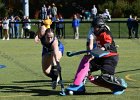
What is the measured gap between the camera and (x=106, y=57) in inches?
427

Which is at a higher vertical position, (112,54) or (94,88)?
(112,54)

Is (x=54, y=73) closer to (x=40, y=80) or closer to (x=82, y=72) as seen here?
(x=82, y=72)

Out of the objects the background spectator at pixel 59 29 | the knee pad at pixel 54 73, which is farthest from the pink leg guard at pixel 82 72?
the background spectator at pixel 59 29

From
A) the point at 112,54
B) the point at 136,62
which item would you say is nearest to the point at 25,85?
the point at 112,54

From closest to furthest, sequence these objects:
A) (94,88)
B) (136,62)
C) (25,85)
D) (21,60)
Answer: (94,88) < (25,85) < (136,62) < (21,60)

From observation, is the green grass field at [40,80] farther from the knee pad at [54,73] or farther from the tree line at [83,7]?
the tree line at [83,7]

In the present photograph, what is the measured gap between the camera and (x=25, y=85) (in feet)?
41.0

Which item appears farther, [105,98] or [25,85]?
[25,85]

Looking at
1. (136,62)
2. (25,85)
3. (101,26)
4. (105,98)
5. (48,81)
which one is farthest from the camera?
(136,62)

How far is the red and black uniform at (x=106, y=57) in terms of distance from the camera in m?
10.8

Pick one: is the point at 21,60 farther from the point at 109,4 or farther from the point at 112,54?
the point at 109,4

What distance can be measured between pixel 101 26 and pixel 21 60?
31.5ft

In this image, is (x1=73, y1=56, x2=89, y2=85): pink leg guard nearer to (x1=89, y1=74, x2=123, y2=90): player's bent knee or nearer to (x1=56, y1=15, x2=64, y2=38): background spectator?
(x1=89, y1=74, x2=123, y2=90): player's bent knee

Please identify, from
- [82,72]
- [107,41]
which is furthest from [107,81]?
[107,41]
